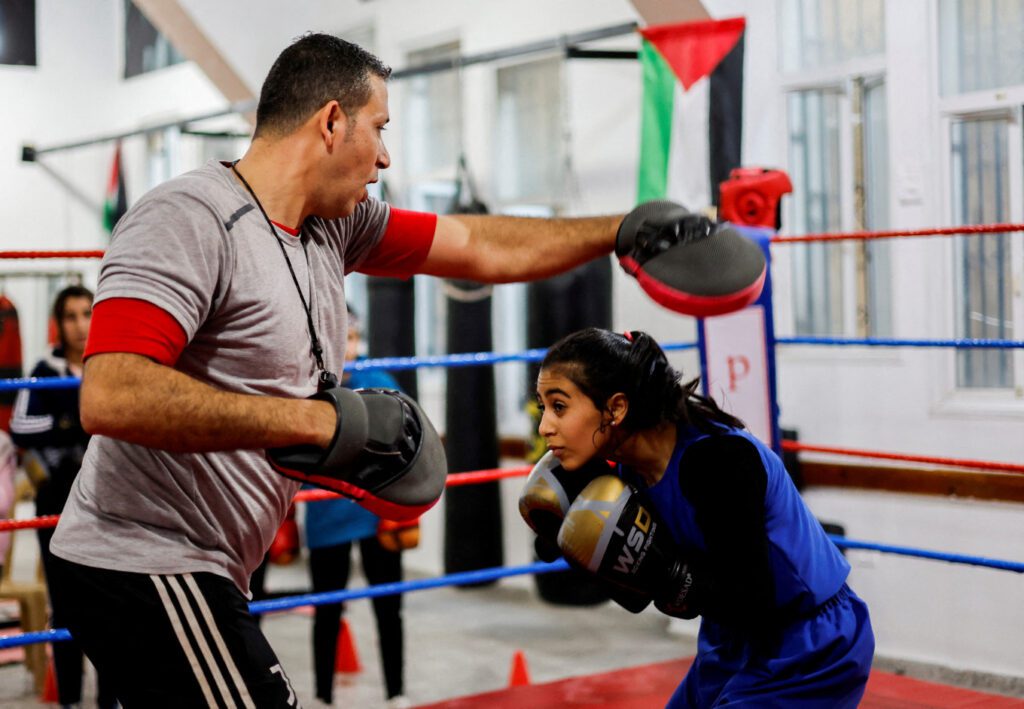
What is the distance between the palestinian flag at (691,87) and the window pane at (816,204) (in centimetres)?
54

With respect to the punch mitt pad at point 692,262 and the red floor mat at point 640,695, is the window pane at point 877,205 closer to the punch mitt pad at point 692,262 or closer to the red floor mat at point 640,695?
the red floor mat at point 640,695

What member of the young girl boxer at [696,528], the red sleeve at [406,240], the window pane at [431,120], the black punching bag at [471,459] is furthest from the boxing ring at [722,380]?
the window pane at [431,120]

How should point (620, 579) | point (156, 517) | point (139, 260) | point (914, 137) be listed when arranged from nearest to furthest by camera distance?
point (139, 260) → point (156, 517) → point (620, 579) → point (914, 137)

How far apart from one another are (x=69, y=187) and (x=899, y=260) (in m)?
6.52

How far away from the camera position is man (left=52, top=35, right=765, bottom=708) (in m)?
1.23

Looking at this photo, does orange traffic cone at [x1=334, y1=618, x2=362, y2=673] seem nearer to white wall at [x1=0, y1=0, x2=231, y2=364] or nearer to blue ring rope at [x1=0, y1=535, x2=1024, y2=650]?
blue ring rope at [x1=0, y1=535, x2=1024, y2=650]

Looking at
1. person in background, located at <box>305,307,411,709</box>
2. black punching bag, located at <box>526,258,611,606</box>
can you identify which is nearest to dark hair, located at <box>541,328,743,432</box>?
person in background, located at <box>305,307,411,709</box>

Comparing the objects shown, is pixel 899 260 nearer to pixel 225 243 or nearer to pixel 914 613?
pixel 914 613

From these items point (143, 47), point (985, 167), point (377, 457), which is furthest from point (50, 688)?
point (143, 47)

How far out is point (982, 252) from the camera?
143 inches

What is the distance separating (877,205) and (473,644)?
2.05m

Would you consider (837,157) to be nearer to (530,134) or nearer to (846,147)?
(846,147)

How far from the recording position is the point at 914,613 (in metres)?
3.68

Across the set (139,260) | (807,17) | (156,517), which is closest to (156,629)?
(156,517)
